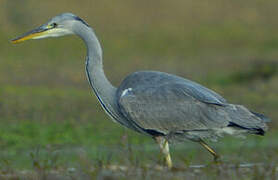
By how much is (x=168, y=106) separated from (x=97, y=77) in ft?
2.72

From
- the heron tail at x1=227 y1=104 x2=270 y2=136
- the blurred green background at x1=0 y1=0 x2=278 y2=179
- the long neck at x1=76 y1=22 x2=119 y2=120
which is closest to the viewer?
the heron tail at x1=227 y1=104 x2=270 y2=136

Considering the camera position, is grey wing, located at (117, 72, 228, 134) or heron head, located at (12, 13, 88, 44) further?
heron head, located at (12, 13, 88, 44)

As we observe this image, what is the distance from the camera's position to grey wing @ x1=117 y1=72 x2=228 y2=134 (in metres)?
6.87

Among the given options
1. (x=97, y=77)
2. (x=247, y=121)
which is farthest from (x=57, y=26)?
(x=247, y=121)

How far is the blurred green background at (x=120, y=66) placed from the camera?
10555mm

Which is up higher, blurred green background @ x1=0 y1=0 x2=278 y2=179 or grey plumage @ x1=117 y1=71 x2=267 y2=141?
grey plumage @ x1=117 y1=71 x2=267 y2=141

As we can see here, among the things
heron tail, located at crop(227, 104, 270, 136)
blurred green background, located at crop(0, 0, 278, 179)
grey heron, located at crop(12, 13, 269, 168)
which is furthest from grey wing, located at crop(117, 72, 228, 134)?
blurred green background, located at crop(0, 0, 278, 179)

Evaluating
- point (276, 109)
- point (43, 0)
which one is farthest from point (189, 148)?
point (43, 0)

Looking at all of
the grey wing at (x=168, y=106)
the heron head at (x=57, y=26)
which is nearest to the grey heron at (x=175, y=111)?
the grey wing at (x=168, y=106)

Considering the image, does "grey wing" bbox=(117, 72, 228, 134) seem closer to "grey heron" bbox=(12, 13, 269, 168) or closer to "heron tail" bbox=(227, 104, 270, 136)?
"grey heron" bbox=(12, 13, 269, 168)

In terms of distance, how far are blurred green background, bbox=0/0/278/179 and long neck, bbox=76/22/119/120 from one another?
0.54 m

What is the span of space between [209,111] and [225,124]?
209mm

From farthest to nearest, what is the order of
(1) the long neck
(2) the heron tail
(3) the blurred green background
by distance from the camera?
(3) the blurred green background < (1) the long neck < (2) the heron tail

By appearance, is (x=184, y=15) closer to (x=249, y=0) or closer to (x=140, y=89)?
(x=249, y=0)
